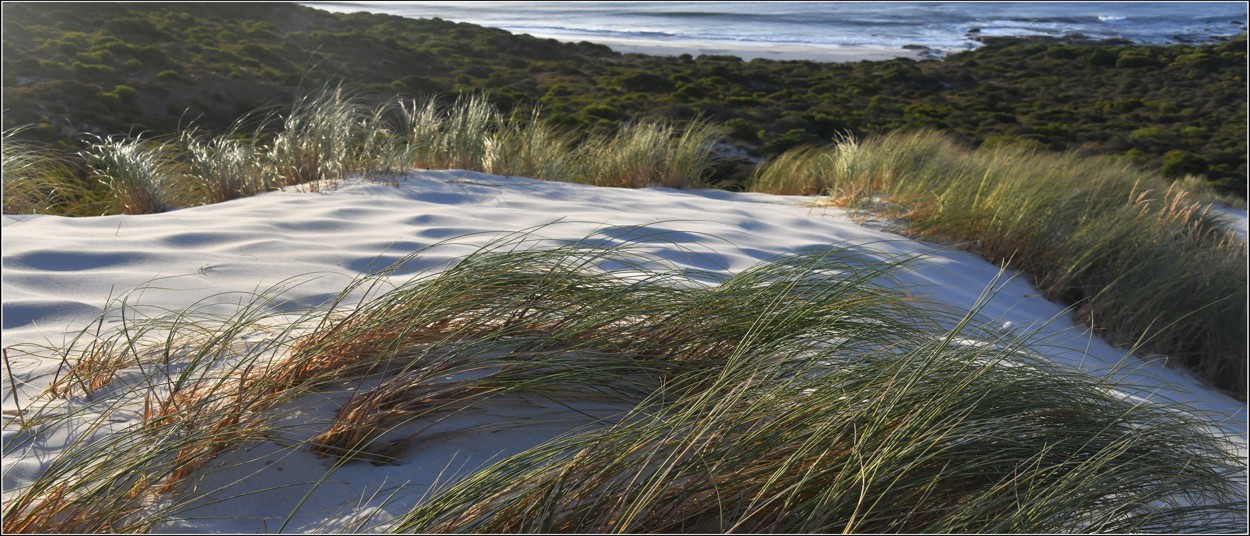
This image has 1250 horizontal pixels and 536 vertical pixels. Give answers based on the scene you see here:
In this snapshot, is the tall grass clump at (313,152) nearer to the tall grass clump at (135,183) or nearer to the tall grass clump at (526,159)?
the tall grass clump at (135,183)

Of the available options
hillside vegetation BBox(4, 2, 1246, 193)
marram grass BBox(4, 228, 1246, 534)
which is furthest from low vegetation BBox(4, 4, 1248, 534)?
hillside vegetation BBox(4, 2, 1246, 193)

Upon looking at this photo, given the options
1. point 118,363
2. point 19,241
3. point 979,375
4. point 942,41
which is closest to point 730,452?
point 979,375

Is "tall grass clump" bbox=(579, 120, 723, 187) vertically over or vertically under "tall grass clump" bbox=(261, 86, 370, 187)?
under

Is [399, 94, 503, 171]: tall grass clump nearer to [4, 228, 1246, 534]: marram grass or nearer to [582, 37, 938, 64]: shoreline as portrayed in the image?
[4, 228, 1246, 534]: marram grass

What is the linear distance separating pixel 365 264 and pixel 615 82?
20811 millimetres

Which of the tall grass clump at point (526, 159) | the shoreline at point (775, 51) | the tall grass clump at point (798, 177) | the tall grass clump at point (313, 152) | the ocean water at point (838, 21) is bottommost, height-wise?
the tall grass clump at point (798, 177)

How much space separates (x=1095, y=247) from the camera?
4137 millimetres

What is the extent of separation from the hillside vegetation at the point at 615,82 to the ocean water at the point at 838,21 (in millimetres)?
4313

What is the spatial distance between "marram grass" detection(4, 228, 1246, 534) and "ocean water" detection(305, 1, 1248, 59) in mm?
31003

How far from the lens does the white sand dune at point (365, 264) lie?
5.21 feet

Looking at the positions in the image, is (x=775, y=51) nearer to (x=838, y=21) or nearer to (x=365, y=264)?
(x=838, y=21)

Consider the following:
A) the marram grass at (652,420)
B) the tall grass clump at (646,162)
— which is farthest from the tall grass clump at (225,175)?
the marram grass at (652,420)

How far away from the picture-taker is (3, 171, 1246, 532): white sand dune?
1589 millimetres

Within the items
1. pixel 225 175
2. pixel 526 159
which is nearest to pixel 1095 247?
pixel 526 159
